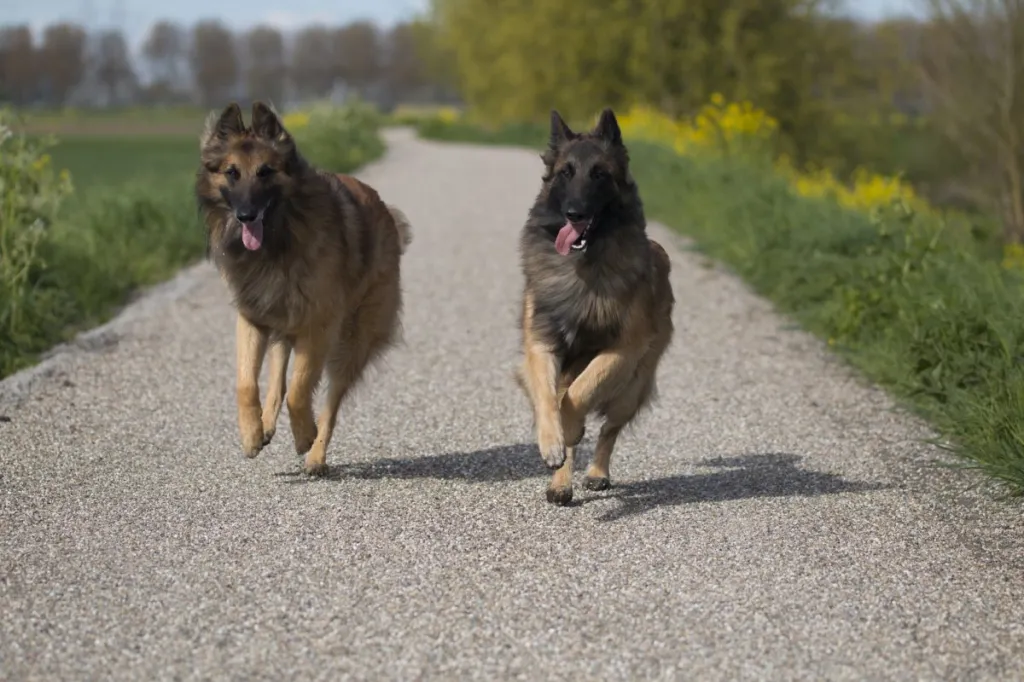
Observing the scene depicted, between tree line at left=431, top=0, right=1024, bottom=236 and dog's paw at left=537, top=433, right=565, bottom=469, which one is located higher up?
dog's paw at left=537, top=433, right=565, bottom=469

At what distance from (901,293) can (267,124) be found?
549 cm

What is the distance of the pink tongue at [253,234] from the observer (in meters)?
6.73

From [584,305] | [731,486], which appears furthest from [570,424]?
[731,486]

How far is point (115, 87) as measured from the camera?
151m

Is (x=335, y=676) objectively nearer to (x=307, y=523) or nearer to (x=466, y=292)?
(x=307, y=523)

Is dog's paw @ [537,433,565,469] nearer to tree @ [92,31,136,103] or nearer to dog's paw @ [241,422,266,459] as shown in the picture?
dog's paw @ [241,422,266,459]

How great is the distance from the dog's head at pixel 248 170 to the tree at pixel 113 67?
482 feet

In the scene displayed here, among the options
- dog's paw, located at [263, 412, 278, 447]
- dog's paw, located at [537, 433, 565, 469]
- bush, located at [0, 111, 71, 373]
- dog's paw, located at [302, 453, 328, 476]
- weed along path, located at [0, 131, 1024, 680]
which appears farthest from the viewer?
bush, located at [0, 111, 71, 373]

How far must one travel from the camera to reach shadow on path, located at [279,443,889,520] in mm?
6578

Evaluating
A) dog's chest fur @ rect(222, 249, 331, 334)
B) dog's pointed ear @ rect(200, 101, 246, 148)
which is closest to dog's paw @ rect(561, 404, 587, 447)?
dog's chest fur @ rect(222, 249, 331, 334)

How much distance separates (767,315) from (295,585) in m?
7.99

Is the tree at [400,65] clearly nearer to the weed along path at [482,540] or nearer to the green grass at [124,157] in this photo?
the green grass at [124,157]

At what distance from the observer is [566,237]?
6430mm

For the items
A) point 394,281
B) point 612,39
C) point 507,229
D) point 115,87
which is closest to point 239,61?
point 115,87
